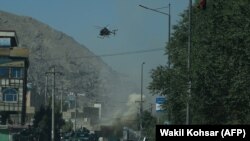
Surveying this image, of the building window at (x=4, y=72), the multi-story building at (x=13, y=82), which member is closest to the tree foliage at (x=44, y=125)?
the multi-story building at (x=13, y=82)

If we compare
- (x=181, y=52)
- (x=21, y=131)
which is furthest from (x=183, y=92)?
(x=21, y=131)

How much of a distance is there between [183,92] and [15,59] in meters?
88.3

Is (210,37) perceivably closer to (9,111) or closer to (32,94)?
(9,111)

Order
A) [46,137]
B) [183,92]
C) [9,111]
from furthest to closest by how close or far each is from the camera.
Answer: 1. [9,111]
2. [46,137]
3. [183,92]

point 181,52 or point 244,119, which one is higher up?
point 181,52

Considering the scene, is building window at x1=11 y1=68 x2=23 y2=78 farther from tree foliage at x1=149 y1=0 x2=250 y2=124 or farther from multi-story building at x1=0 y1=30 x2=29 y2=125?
tree foliage at x1=149 y1=0 x2=250 y2=124

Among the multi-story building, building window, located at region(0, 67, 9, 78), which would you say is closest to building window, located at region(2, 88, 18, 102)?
the multi-story building

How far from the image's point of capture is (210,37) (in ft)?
127

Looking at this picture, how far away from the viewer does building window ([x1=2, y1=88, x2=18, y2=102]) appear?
122 metres

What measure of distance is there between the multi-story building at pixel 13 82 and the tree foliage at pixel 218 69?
7961 centimetres

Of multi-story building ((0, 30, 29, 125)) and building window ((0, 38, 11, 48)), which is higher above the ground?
building window ((0, 38, 11, 48))

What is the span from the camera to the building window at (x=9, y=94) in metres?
122

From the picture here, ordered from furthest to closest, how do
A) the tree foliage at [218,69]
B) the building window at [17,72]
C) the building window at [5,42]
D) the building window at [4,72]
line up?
the building window at [5,42], the building window at [17,72], the building window at [4,72], the tree foliage at [218,69]

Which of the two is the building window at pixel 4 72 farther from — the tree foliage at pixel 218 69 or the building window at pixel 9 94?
the tree foliage at pixel 218 69
